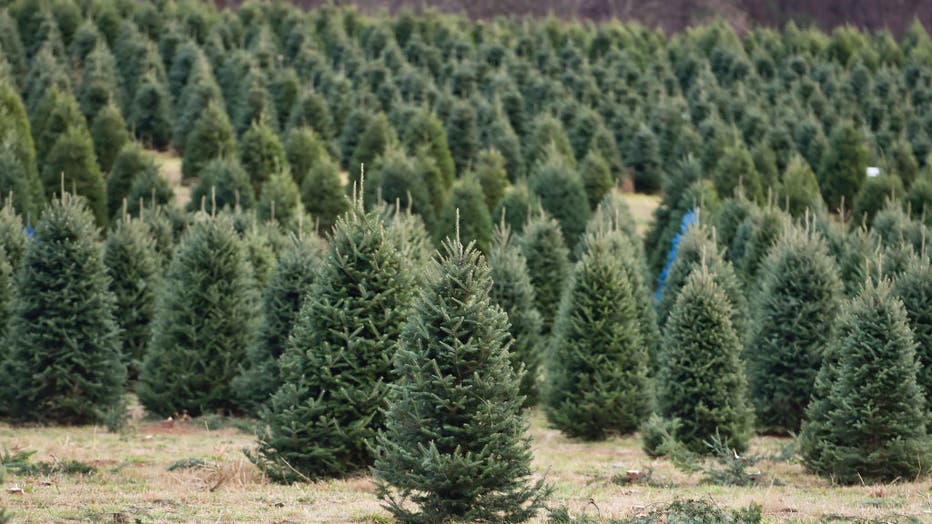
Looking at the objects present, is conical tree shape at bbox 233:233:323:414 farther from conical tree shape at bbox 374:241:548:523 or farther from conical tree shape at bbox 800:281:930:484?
conical tree shape at bbox 374:241:548:523

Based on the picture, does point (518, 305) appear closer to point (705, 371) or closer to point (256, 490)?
point (705, 371)

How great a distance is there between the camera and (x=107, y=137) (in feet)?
143

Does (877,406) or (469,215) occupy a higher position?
(469,215)

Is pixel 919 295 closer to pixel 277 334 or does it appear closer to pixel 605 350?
pixel 605 350

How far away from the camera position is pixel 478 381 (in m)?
12.2

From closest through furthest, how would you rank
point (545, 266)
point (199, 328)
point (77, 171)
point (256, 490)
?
point (256, 490) < point (199, 328) < point (545, 266) < point (77, 171)

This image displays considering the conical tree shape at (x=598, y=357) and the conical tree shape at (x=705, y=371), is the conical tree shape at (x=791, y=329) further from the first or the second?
the conical tree shape at (x=705, y=371)

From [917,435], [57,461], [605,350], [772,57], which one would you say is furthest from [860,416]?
[772,57]

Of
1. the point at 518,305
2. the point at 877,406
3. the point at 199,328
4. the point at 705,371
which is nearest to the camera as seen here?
the point at 877,406

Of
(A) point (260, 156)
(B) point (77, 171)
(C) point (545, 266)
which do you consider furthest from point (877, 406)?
(A) point (260, 156)

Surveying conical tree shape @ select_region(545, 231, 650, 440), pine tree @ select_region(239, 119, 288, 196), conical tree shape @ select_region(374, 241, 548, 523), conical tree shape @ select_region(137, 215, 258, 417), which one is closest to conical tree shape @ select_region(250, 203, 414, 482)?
conical tree shape @ select_region(374, 241, 548, 523)

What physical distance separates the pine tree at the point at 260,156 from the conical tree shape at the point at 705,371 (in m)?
22.7

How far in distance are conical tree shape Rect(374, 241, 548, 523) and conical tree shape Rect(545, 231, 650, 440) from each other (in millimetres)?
9650

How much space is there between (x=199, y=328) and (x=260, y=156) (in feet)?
61.5
